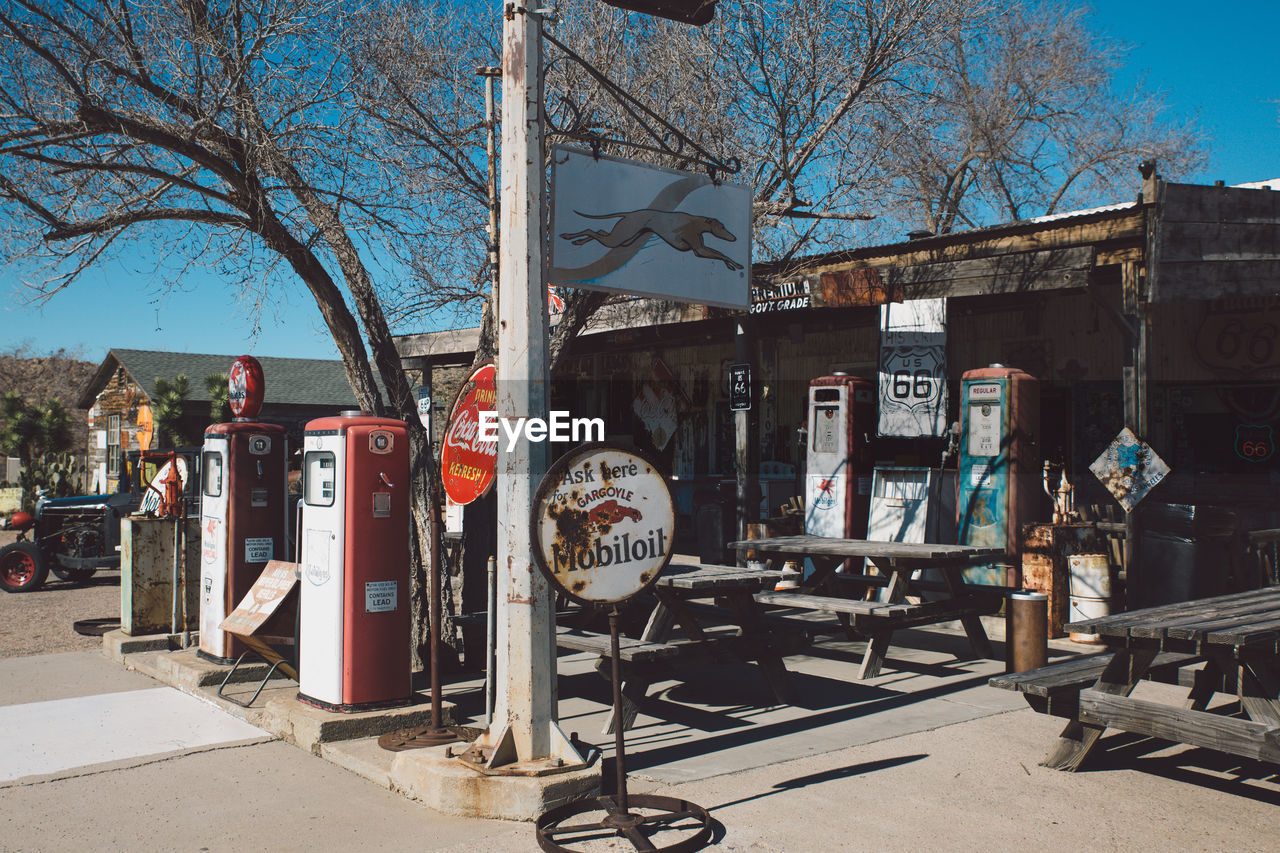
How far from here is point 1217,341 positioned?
11.3m

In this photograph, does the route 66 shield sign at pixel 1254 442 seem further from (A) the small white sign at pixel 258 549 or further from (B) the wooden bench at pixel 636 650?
(A) the small white sign at pixel 258 549

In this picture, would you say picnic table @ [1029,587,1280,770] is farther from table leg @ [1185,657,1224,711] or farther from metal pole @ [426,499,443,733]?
metal pole @ [426,499,443,733]

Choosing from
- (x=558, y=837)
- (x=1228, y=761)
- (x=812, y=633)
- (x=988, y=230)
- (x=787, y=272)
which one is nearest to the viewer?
(x=558, y=837)

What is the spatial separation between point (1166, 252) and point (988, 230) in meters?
2.48

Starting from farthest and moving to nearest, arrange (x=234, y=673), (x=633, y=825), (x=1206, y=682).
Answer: (x=234, y=673) → (x=1206, y=682) → (x=633, y=825)

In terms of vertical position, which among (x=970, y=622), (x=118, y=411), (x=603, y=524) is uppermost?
(x=118, y=411)

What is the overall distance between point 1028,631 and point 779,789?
9.68 ft

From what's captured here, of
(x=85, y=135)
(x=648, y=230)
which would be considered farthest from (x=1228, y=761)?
(x=85, y=135)

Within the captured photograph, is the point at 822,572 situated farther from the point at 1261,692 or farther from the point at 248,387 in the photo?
the point at 248,387

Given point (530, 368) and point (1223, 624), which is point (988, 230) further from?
point (530, 368)

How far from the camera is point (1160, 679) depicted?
5.68 m

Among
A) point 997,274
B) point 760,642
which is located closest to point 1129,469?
point 997,274

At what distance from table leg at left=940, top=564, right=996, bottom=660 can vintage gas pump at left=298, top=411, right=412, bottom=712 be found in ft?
13.6

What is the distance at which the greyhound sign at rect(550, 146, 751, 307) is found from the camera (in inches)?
207
